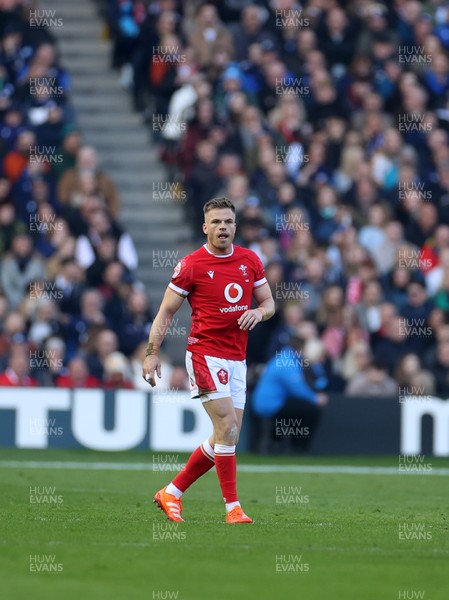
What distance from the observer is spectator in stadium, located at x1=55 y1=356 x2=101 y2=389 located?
18.4m

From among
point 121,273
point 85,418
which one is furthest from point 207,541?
point 121,273

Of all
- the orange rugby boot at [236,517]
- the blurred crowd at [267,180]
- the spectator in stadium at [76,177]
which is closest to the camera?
the orange rugby boot at [236,517]

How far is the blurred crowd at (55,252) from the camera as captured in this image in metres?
18.7

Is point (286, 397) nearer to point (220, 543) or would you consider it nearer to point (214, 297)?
point (214, 297)

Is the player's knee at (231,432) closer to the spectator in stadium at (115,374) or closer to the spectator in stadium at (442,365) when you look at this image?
the spectator in stadium at (115,374)

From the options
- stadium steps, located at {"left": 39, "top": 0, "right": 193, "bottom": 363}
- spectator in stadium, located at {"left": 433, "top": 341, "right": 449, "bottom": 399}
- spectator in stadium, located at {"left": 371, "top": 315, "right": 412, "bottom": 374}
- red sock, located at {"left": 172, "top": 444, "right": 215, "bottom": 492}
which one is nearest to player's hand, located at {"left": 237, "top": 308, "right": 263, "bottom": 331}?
red sock, located at {"left": 172, "top": 444, "right": 215, "bottom": 492}

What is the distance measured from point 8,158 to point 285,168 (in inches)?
155

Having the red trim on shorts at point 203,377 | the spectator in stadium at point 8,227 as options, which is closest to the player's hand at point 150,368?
the red trim on shorts at point 203,377

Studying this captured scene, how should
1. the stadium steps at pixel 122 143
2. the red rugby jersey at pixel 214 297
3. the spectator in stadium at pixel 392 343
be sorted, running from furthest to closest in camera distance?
1. the stadium steps at pixel 122 143
2. the spectator in stadium at pixel 392 343
3. the red rugby jersey at pixel 214 297

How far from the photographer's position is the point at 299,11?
23156mm

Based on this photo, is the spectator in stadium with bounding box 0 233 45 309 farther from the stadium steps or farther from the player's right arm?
the player's right arm

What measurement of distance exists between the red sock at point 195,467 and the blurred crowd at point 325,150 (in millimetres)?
7840

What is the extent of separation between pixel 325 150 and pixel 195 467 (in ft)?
36.8

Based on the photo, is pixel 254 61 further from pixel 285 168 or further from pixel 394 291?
pixel 394 291
